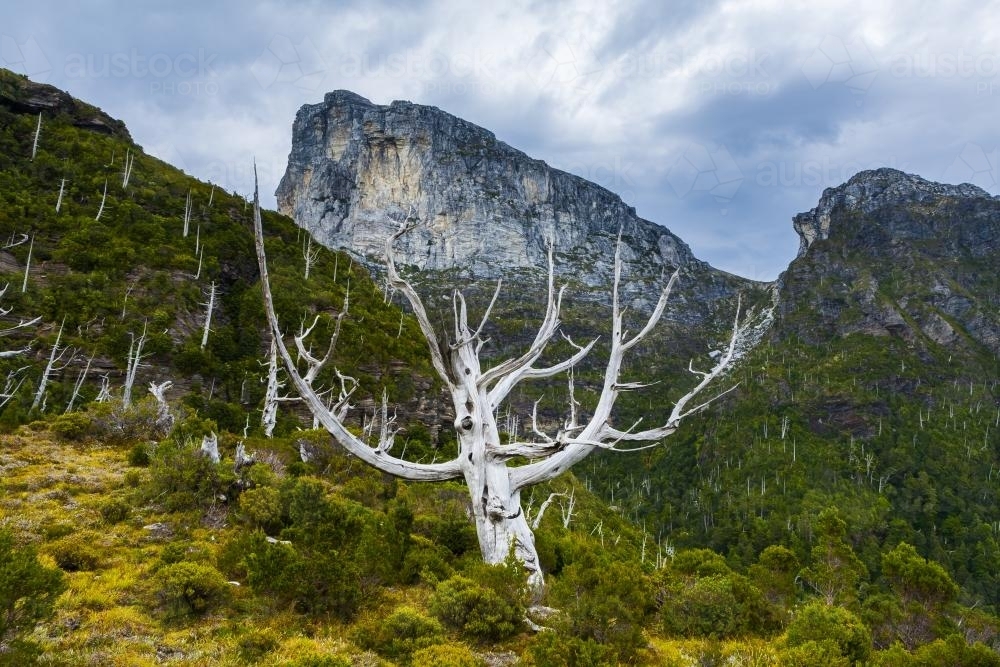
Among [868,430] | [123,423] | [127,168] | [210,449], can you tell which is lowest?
[123,423]

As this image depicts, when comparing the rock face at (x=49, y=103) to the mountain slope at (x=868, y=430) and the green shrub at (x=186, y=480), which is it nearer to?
the green shrub at (x=186, y=480)

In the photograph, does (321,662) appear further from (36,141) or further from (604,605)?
(36,141)

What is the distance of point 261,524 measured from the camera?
888 centimetres

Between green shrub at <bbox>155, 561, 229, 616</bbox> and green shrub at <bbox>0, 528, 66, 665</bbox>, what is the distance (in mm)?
1594

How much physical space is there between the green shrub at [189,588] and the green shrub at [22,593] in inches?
62.7

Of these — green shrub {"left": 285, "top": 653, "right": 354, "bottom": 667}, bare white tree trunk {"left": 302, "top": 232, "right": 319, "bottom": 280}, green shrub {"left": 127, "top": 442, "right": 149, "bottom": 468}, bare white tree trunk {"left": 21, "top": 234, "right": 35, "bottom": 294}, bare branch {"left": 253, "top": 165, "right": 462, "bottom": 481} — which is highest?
bare white tree trunk {"left": 302, "top": 232, "right": 319, "bottom": 280}

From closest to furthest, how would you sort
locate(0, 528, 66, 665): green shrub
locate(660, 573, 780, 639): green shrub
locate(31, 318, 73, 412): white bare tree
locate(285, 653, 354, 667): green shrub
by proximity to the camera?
locate(0, 528, 66, 665): green shrub, locate(285, 653, 354, 667): green shrub, locate(660, 573, 780, 639): green shrub, locate(31, 318, 73, 412): white bare tree

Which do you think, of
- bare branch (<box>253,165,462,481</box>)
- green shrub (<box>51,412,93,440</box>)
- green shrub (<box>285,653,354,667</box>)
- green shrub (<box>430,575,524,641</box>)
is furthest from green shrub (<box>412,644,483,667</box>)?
green shrub (<box>51,412,93,440</box>)

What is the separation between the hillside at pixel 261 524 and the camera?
5.19 metres

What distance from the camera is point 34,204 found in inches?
1369

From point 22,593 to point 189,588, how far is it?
6.46 feet

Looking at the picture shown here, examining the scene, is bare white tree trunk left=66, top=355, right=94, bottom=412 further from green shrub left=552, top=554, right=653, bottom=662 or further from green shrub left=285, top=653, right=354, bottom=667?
green shrub left=552, top=554, right=653, bottom=662

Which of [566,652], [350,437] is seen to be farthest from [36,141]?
[566,652]

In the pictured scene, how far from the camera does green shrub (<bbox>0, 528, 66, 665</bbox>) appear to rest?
13.1 feet
